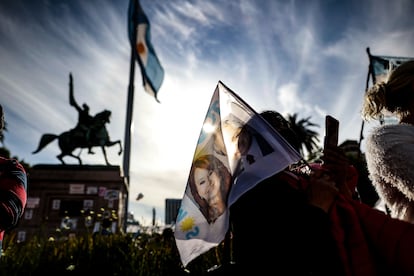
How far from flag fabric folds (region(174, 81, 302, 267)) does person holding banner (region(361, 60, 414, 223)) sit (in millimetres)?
453

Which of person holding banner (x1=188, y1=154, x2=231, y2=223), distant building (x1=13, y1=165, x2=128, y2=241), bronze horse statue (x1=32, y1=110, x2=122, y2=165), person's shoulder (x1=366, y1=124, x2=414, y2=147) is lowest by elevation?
person holding banner (x1=188, y1=154, x2=231, y2=223)

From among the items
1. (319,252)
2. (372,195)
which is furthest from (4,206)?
(372,195)

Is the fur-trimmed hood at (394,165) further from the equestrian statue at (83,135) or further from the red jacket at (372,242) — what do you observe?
the equestrian statue at (83,135)

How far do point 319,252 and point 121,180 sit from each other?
558 inches

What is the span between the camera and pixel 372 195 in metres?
27.0

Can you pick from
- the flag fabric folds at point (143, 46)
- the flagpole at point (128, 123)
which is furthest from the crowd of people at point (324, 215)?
the flag fabric folds at point (143, 46)

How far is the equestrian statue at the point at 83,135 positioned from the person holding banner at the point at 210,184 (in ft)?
47.0

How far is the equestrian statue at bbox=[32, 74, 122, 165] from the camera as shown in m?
15.1

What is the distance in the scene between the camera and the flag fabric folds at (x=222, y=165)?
130cm

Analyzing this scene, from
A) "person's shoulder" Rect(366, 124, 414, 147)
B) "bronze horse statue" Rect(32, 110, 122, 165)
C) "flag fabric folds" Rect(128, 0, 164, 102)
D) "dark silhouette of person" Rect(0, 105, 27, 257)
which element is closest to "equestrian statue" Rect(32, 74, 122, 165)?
"bronze horse statue" Rect(32, 110, 122, 165)

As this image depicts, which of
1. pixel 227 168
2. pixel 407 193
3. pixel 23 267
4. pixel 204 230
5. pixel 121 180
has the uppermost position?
pixel 121 180

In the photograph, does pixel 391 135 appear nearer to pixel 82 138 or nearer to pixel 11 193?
pixel 11 193

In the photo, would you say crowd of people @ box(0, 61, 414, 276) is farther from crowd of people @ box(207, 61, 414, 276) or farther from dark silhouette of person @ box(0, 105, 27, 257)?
dark silhouette of person @ box(0, 105, 27, 257)

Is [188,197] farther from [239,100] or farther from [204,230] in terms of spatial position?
[239,100]
